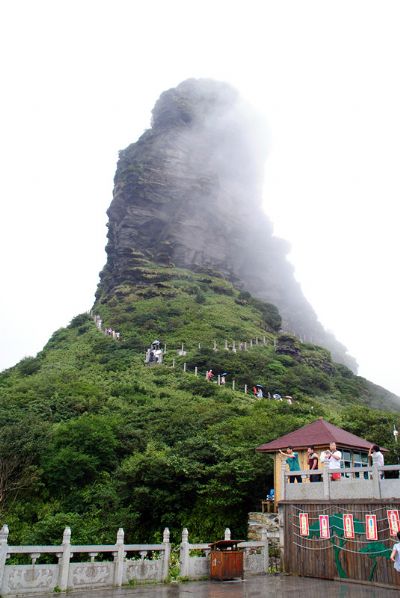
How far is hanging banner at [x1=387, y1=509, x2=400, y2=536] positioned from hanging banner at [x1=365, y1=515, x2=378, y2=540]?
0.47 metres

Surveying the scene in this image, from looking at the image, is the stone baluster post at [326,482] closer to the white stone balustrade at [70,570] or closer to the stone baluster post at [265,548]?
the stone baluster post at [265,548]

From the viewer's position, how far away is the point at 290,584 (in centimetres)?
1297

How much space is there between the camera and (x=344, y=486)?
1387 centimetres

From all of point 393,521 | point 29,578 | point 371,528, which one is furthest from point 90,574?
point 393,521

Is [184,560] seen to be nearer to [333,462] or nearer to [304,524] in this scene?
[304,524]

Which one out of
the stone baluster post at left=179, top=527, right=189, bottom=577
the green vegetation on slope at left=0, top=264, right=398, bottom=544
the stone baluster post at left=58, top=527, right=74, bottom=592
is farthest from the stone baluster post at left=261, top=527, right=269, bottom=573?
the stone baluster post at left=58, top=527, right=74, bottom=592

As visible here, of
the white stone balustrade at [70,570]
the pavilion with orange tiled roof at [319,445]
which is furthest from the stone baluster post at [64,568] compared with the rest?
the pavilion with orange tiled roof at [319,445]

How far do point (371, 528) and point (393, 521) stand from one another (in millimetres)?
716

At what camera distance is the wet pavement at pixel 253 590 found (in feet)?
36.8

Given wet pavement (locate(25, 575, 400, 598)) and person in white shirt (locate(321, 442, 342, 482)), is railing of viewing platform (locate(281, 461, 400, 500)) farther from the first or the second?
wet pavement (locate(25, 575, 400, 598))

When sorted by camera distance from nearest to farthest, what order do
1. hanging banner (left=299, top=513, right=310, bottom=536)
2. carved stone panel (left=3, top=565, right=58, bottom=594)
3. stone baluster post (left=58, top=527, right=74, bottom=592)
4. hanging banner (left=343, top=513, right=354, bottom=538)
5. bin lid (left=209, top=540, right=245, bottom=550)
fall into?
carved stone panel (left=3, top=565, right=58, bottom=594), stone baluster post (left=58, top=527, right=74, bottom=592), hanging banner (left=343, top=513, right=354, bottom=538), bin lid (left=209, top=540, right=245, bottom=550), hanging banner (left=299, top=513, right=310, bottom=536)

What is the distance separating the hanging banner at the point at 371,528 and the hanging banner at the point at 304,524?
209 centimetres

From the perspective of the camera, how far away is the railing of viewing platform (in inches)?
504

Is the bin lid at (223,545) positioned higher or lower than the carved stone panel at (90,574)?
higher
